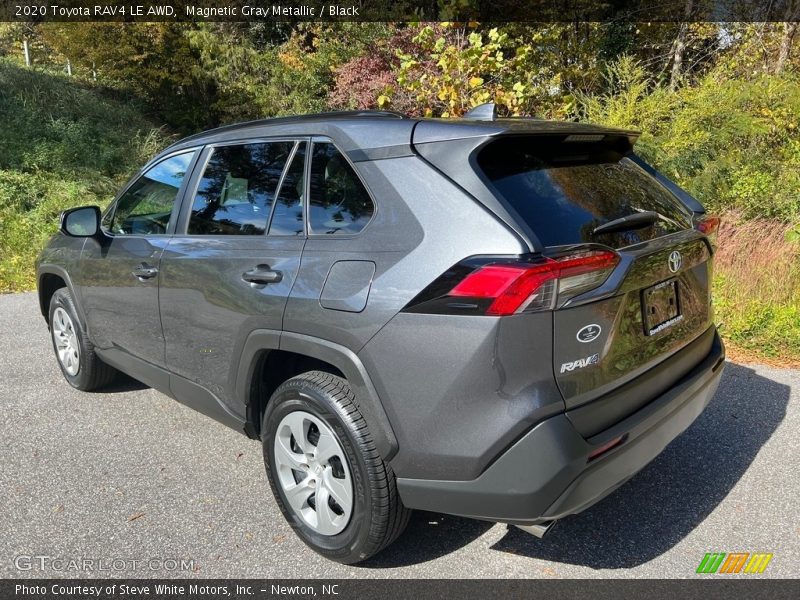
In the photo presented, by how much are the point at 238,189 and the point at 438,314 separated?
145cm

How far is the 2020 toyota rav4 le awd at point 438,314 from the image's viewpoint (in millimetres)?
2047

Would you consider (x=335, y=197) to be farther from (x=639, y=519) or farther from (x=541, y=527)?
(x=639, y=519)

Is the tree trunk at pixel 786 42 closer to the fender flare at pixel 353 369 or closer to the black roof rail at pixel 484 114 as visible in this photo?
the black roof rail at pixel 484 114

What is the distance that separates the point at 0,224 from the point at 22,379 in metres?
7.26

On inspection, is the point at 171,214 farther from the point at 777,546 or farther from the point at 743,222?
the point at 743,222

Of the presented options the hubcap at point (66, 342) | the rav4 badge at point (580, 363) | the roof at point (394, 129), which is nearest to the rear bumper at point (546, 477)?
the rav4 badge at point (580, 363)

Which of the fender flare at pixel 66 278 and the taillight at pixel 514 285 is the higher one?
the taillight at pixel 514 285

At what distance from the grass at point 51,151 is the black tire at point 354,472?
7.52 metres

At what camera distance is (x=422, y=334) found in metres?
2.11

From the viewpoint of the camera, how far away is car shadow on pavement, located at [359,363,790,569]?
2650 mm

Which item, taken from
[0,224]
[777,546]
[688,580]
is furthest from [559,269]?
[0,224]

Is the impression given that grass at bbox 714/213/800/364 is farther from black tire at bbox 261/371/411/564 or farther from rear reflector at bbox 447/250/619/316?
black tire at bbox 261/371/411/564

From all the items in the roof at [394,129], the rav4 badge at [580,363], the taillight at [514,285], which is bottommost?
the rav4 badge at [580,363]

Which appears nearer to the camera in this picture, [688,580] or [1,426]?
[688,580]
